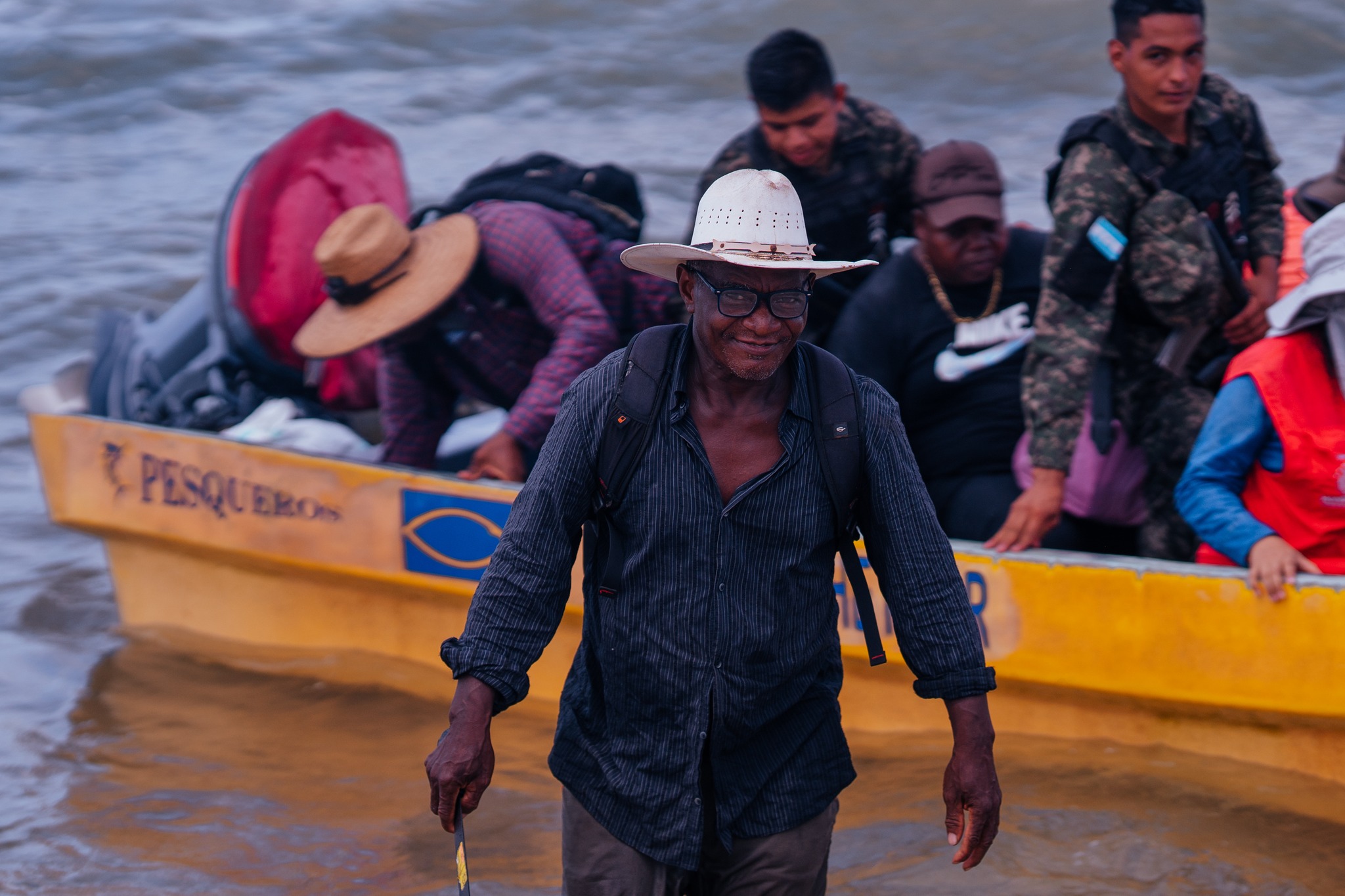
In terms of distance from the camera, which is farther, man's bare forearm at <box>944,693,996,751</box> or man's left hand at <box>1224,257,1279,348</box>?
man's left hand at <box>1224,257,1279,348</box>

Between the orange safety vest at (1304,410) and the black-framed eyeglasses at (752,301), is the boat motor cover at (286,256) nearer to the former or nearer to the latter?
the orange safety vest at (1304,410)

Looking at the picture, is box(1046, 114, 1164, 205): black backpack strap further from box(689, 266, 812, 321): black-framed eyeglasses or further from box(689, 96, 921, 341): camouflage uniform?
box(689, 266, 812, 321): black-framed eyeglasses

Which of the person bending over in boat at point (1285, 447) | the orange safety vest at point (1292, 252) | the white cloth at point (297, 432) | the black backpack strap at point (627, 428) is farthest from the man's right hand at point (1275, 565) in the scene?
the white cloth at point (297, 432)

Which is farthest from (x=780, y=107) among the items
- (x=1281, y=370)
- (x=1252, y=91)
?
(x=1252, y=91)

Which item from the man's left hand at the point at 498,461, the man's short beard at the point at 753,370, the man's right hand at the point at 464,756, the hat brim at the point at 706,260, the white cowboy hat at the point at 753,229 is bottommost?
the man's left hand at the point at 498,461

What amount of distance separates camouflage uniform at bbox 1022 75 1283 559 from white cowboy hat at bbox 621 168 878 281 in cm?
163

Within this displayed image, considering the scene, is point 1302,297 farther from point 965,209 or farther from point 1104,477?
point 965,209

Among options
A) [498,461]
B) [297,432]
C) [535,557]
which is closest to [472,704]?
[535,557]

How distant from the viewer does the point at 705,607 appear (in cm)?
216

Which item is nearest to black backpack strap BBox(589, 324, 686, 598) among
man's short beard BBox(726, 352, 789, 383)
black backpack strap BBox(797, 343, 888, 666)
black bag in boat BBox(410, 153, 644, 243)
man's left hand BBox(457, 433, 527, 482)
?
man's short beard BBox(726, 352, 789, 383)

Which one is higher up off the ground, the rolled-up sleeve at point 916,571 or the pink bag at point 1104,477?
the rolled-up sleeve at point 916,571

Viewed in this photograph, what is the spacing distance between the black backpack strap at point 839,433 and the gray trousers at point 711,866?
33 centimetres

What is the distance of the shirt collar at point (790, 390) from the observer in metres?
2.19

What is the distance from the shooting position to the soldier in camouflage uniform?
3.64m
